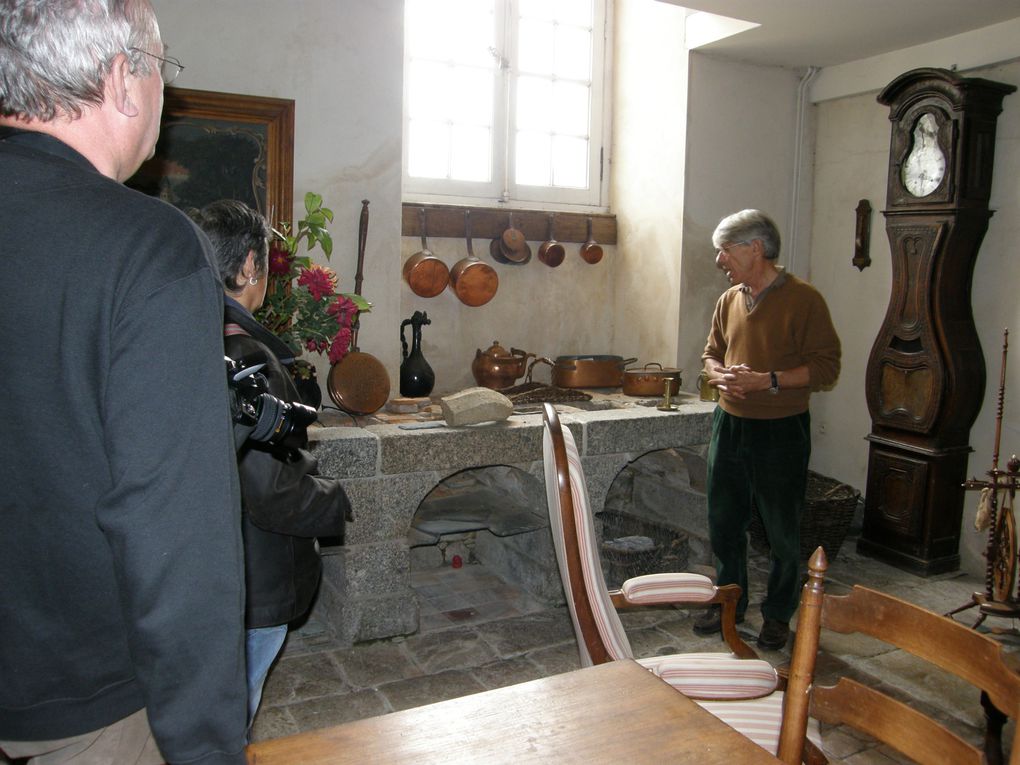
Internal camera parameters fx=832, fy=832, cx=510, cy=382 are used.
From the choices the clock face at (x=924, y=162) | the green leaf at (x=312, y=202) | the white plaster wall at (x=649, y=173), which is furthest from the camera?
the white plaster wall at (x=649, y=173)

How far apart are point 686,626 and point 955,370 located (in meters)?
1.74

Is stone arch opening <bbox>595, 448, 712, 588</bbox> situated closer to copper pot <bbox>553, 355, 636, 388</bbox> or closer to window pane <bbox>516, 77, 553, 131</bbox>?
copper pot <bbox>553, 355, 636, 388</bbox>

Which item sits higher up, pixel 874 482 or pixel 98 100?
pixel 98 100

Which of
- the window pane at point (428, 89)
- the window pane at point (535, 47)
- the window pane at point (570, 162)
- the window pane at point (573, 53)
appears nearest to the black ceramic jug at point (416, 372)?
the window pane at point (428, 89)

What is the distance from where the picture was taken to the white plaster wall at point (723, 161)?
14.7ft

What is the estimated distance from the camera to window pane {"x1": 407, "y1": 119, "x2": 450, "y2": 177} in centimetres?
451

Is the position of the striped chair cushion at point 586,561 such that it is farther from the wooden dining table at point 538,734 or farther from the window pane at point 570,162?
the window pane at point 570,162

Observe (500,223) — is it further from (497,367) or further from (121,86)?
(121,86)

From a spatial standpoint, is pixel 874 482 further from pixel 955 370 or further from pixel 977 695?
pixel 977 695

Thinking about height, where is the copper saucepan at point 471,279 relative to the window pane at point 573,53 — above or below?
below

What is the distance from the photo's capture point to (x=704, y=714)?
1208mm

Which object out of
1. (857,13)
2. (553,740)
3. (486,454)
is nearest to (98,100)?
(553,740)

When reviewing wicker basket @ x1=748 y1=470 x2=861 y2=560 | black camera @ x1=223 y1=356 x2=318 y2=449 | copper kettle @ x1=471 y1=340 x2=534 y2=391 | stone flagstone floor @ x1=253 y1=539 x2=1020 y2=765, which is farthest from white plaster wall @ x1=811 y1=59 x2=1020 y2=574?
black camera @ x1=223 y1=356 x2=318 y2=449

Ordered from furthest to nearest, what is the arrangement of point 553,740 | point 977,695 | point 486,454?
point 486,454 < point 977,695 < point 553,740
